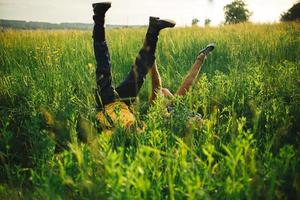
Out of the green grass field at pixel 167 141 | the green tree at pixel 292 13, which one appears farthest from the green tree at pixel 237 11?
the green grass field at pixel 167 141

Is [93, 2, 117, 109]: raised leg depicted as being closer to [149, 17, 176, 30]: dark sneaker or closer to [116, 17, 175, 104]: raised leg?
[116, 17, 175, 104]: raised leg

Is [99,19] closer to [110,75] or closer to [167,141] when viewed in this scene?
[110,75]

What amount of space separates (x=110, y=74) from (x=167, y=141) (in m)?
1.04

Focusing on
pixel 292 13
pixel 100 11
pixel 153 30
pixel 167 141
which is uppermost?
pixel 292 13

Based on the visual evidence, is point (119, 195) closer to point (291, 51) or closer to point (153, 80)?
point (153, 80)

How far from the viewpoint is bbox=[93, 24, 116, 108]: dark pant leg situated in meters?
2.58

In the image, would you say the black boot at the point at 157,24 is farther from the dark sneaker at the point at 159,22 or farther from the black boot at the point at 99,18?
the black boot at the point at 99,18

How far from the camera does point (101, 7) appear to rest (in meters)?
2.53

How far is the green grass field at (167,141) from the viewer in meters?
1.24

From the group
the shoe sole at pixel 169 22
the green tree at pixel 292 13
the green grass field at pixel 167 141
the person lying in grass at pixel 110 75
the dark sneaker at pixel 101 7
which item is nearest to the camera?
the green grass field at pixel 167 141

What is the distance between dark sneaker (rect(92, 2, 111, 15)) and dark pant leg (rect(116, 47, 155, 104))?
1.69ft

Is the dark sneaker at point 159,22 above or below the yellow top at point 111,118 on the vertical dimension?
above

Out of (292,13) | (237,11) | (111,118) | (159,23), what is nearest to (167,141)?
(111,118)

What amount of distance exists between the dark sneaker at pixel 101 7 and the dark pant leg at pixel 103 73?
4.7 inches
